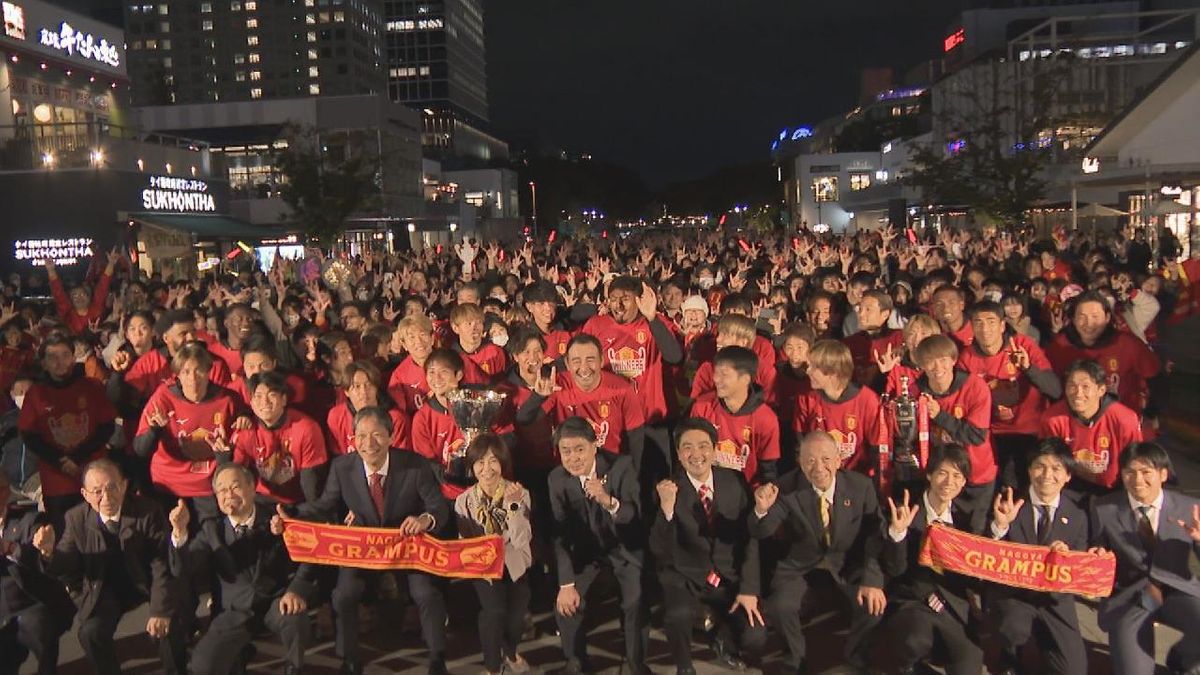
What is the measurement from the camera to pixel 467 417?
18.3 ft

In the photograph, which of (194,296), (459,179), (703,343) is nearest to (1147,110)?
(703,343)

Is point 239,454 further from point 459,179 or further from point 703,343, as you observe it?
point 459,179

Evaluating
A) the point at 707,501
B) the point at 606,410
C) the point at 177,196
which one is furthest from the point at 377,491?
the point at 177,196

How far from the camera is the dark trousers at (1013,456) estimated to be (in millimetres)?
6355

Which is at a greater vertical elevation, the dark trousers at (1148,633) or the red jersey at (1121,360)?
the red jersey at (1121,360)

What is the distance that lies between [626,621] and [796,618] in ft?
2.94

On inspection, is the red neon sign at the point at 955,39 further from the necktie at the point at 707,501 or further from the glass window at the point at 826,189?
the necktie at the point at 707,501

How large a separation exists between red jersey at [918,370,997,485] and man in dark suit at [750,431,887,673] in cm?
78

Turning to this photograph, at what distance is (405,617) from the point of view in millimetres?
6035

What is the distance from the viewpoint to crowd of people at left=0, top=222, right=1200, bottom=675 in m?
4.88

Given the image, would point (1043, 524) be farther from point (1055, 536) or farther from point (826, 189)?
point (826, 189)

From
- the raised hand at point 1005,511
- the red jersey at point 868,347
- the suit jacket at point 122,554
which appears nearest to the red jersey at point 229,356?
the suit jacket at point 122,554

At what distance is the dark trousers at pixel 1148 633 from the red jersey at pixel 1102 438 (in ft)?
3.35

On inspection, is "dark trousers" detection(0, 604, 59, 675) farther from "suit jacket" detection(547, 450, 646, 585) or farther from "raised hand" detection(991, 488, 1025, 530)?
"raised hand" detection(991, 488, 1025, 530)
